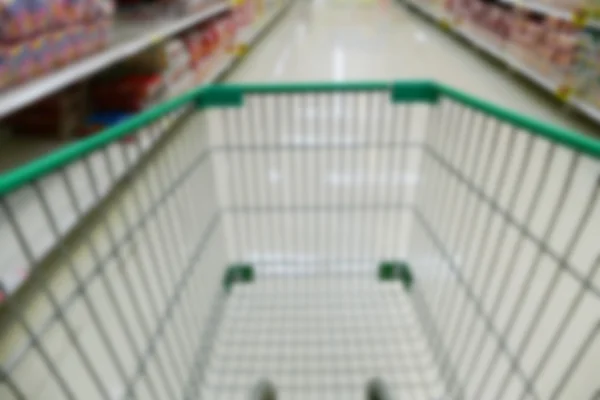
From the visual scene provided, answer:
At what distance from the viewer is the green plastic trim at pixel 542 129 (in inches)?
27.3

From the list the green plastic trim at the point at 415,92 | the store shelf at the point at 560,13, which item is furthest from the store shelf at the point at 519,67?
the green plastic trim at the point at 415,92

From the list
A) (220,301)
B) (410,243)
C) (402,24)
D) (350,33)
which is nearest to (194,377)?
(220,301)

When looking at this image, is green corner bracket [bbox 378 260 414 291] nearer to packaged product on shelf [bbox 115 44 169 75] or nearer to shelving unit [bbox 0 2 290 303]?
shelving unit [bbox 0 2 290 303]

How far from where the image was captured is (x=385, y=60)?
17.5ft

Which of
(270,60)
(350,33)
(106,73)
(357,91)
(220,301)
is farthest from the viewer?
(350,33)

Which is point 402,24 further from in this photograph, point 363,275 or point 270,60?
point 363,275

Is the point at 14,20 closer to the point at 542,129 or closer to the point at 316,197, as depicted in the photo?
the point at 316,197

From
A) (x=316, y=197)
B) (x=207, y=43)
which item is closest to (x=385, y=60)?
(x=207, y=43)

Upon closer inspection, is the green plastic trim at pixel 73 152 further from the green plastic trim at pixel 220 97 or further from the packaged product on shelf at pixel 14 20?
the packaged product on shelf at pixel 14 20

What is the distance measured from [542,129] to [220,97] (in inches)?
28.9

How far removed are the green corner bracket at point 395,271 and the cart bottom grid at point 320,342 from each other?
0.02 metres

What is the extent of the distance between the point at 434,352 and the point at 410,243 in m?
0.38

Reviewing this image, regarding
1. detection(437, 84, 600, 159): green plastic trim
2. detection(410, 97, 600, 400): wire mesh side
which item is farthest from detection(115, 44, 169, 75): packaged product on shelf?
detection(437, 84, 600, 159): green plastic trim

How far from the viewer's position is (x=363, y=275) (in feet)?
5.07
